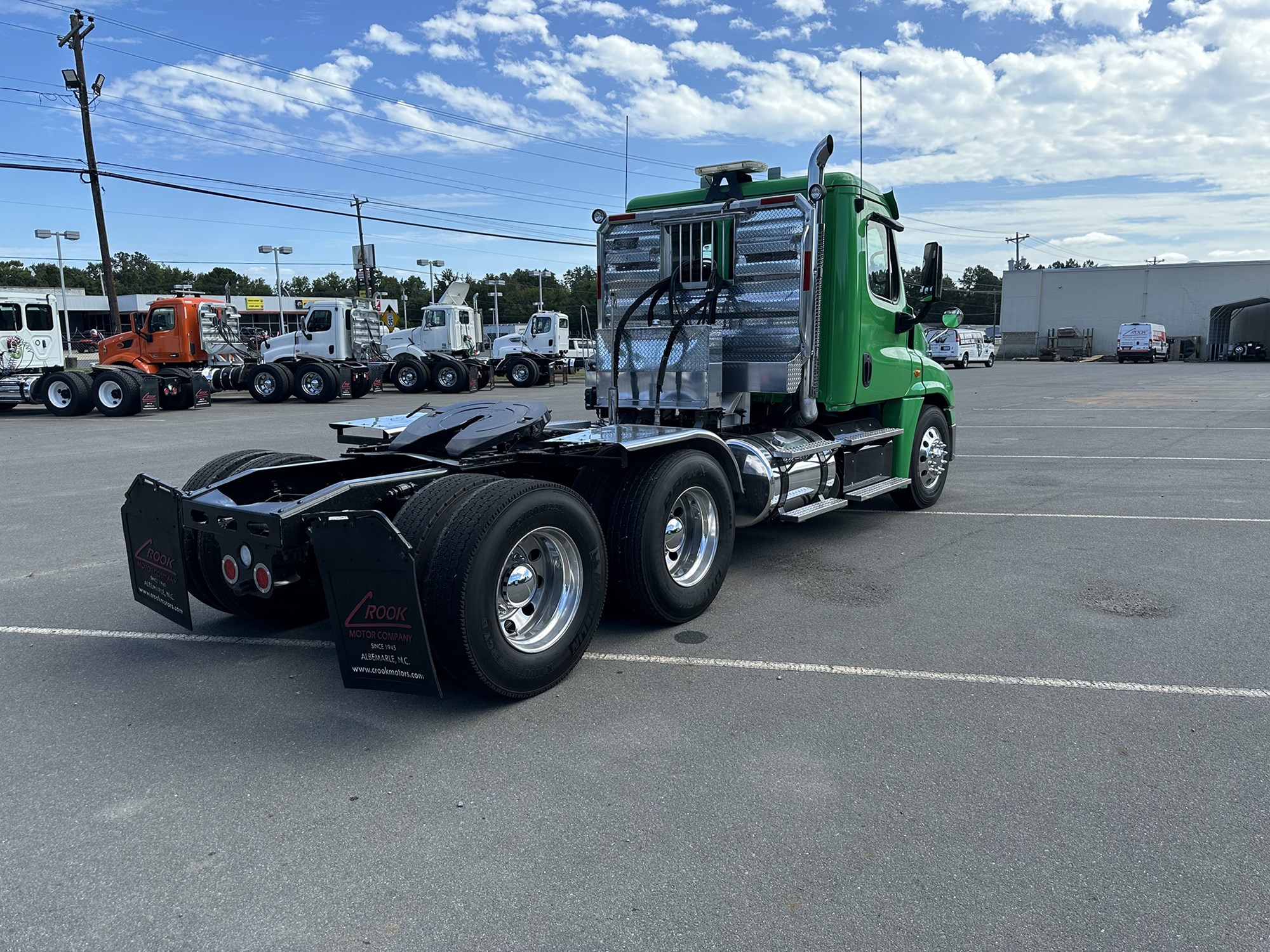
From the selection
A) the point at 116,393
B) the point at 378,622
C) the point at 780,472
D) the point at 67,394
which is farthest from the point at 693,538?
the point at 67,394

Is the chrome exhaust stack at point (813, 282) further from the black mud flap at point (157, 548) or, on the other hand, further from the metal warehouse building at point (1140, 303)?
the metal warehouse building at point (1140, 303)

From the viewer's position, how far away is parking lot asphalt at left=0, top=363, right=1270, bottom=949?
2.59 metres

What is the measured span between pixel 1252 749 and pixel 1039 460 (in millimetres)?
8843

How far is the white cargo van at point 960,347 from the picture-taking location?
44750mm

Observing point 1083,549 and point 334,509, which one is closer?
point 334,509

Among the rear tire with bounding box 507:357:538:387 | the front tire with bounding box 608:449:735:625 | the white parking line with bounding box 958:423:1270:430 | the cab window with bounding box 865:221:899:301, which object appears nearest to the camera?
the front tire with bounding box 608:449:735:625

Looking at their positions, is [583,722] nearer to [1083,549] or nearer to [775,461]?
[775,461]

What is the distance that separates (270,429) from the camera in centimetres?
1653

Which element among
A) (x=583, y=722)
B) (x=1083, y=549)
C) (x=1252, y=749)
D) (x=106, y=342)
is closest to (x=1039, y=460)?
(x=1083, y=549)

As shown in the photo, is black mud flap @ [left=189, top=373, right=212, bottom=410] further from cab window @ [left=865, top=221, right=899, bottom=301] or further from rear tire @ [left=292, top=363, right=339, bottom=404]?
cab window @ [left=865, top=221, right=899, bottom=301]

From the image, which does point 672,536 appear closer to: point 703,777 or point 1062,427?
point 703,777

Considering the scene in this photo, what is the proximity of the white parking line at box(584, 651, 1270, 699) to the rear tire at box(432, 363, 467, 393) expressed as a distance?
23.8m

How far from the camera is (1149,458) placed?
39.0ft

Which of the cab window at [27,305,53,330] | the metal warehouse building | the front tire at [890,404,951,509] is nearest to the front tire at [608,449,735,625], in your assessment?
the front tire at [890,404,951,509]
